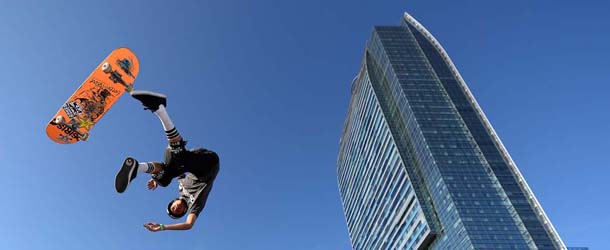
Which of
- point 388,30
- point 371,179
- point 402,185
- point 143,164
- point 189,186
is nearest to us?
point 143,164

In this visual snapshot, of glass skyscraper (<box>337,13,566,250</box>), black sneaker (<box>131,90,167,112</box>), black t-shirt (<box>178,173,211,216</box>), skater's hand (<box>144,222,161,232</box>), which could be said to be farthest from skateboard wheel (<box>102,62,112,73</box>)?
glass skyscraper (<box>337,13,566,250</box>)

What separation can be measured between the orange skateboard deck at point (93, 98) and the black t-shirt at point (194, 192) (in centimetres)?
217

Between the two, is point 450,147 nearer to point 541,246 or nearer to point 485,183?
point 485,183

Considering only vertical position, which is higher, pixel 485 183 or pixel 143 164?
pixel 485 183

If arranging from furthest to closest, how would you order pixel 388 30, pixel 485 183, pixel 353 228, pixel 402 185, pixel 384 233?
pixel 353 228, pixel 388 30, pixel 384 233, pixel 402 185, pixel 485 183

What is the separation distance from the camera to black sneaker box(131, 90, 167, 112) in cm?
705

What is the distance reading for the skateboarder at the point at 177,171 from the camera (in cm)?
701

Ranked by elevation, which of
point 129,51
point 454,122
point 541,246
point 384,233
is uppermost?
point 454,122

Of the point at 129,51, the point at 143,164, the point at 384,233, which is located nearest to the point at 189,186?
the point at 143,164

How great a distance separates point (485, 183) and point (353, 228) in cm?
6860

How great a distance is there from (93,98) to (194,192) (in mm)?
3049

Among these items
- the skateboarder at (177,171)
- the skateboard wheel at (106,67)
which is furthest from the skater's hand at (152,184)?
the skateboard wheel at (106,67)

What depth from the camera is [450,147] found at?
3942 inches

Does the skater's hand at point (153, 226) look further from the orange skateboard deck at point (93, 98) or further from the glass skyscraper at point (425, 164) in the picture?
the glass skyscraper at point (425, 164)
